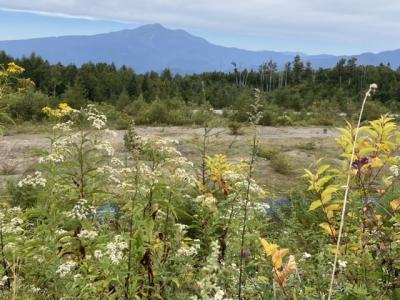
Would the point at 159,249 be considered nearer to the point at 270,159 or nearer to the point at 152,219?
the point at 152,219

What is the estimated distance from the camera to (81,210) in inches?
125

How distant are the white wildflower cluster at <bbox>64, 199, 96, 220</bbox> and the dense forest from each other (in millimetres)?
29243

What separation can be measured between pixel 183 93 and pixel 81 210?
45343 mm

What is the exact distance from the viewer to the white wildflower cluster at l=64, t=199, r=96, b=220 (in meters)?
3.15

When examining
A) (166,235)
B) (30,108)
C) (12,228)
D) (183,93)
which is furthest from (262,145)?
(183,93)

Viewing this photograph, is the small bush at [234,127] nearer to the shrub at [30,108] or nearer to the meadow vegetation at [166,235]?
the shrub at [30,108]

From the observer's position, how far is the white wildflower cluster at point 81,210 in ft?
10.3

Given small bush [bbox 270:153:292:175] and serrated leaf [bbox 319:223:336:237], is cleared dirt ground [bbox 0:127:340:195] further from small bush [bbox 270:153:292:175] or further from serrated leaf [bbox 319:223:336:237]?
serrated leaf [bbox 319:223:336:237]

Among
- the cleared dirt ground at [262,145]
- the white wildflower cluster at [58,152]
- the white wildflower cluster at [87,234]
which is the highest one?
the white wildflower cluster at [58,152]

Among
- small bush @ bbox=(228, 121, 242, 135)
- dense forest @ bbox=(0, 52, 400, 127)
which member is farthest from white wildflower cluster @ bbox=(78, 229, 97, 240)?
dense forest @ bbox=(0, 52, 400, 127)

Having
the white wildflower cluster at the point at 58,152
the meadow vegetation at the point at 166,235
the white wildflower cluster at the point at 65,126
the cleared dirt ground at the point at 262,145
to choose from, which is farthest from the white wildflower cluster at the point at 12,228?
the cleared dirt ground at the point at 262,145

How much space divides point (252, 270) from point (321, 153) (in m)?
20.7

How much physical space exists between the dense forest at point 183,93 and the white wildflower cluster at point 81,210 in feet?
95.9

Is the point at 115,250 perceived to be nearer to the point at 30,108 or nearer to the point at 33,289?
the point at 33,289
